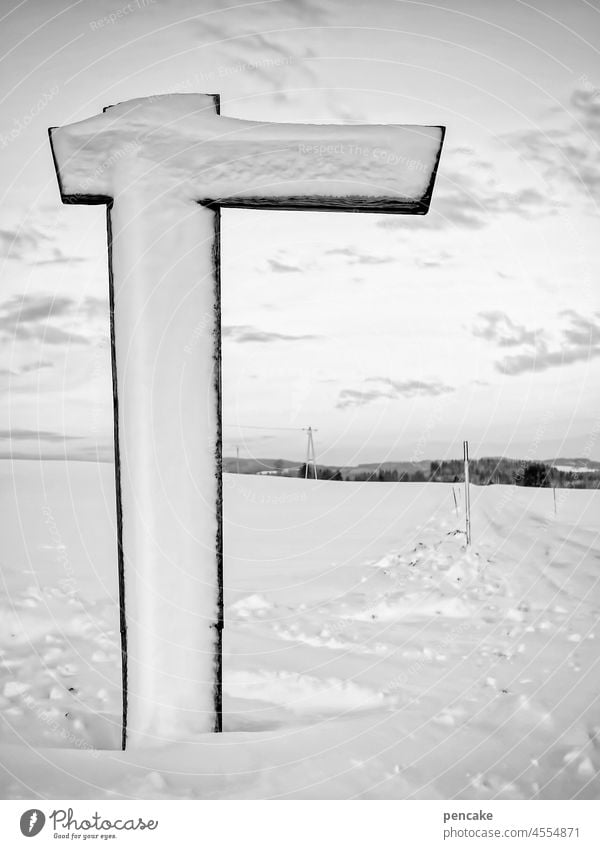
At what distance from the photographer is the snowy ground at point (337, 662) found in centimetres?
131

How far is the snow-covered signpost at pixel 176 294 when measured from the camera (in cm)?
125

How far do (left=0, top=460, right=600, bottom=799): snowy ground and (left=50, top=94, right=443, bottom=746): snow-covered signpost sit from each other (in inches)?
10.8

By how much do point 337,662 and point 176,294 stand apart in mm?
1353

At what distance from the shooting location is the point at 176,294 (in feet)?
4.09

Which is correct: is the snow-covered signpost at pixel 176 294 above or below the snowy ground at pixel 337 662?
above

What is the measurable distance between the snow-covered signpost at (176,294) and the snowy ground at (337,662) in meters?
0.27

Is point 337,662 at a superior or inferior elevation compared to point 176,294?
inferior

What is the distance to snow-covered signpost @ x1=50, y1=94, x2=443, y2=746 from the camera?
125 cm

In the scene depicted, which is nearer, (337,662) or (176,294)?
(176,294)

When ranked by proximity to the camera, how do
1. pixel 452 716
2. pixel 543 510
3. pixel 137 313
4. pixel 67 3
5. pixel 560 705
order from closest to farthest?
1. pixel 137 313
2. pixel 452 716
3. pixel 560 705
4. pixel 67 3
5. pixel 543 510

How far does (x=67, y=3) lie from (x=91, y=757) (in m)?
2.02
